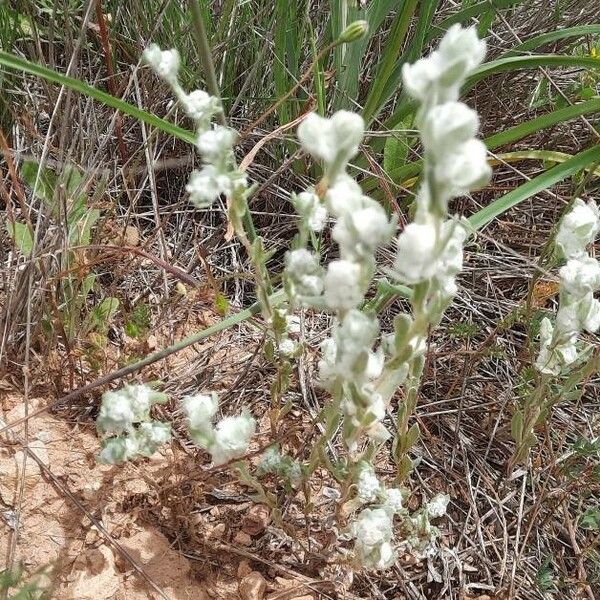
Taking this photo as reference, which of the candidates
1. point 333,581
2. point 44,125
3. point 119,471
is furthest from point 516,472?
point 44,125

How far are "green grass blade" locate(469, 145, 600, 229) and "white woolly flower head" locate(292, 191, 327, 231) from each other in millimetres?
393

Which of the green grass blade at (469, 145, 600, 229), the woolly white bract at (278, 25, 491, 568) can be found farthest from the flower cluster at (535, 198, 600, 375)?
the woolly white bract at (278, 25, 491, 568)

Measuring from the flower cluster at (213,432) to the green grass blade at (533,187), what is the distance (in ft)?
1.93

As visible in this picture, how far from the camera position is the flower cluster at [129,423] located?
1049mm

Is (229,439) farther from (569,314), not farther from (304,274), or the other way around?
(569,314)

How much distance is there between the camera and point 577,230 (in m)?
1.19

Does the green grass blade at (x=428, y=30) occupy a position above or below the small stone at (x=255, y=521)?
above

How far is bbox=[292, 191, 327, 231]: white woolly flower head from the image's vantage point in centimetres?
103

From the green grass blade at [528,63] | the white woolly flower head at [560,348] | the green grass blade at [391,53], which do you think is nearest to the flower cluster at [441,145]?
the white woolly flower head at [560,348]

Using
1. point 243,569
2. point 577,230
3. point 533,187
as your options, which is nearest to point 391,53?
point 533,187

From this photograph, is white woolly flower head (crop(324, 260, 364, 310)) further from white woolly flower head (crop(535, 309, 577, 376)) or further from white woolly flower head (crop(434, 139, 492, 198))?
white woolly flower head (crop(535, 309, 577, 376))

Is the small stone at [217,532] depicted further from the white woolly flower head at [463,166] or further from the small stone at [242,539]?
the white woolly flower head at [463,166]

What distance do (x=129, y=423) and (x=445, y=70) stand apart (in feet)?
2.16

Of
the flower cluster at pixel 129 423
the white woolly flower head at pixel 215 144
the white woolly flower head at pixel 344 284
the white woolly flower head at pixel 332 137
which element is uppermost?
the white woolly flower head at pixel 332 137
